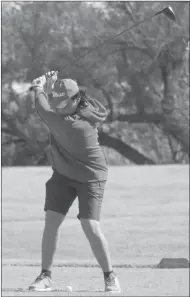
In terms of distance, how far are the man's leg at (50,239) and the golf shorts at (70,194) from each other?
0.07 metres

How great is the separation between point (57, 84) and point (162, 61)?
21.2m

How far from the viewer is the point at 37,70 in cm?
2264

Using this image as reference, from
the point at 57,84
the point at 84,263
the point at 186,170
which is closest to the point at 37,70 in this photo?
the point at 186,170

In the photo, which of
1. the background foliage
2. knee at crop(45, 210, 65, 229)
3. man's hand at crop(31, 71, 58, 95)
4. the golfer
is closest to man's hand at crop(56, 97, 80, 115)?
the golfer

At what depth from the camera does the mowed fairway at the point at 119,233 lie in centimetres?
507

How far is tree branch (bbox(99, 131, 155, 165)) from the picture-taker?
24891mm

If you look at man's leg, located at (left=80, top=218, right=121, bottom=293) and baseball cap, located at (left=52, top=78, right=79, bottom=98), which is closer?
baseball cap, located at (left=52, top=78, right=79, bottom=98)

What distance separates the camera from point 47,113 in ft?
11.7

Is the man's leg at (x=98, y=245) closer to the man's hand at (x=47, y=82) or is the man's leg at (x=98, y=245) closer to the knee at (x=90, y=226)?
the knee at (x=90, y=226)

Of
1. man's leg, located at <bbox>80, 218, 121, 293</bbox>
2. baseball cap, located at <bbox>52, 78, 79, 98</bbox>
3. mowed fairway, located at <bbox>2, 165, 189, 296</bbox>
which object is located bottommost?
mowed fairway, located at <bbox>2, 165, 189, 296</bbox>

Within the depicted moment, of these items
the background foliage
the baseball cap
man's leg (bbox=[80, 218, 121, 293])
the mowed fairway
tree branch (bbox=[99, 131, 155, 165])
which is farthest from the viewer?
tree branch (bbox=[99, 131, 155, 165])

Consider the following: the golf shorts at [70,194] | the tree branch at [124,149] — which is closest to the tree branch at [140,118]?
the tree branch at [124,149]

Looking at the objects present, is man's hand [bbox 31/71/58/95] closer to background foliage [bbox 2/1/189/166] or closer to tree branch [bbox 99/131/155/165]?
background foliage [bbox 2/1/189/166]

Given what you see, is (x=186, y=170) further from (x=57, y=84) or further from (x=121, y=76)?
(x=57, y=84)
